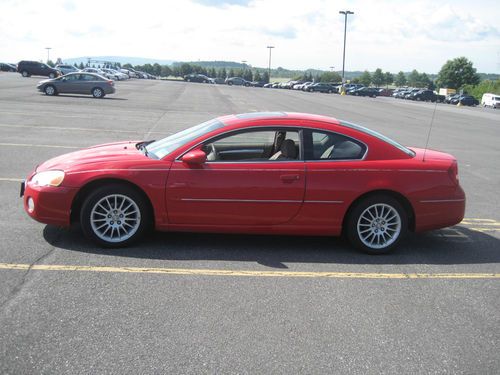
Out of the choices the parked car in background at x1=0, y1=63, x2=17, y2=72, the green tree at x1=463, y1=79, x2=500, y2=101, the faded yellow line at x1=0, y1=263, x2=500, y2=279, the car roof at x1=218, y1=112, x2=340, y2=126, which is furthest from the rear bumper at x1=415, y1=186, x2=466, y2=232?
the green tree at x1=463, y1=79, x2=500, y2=101

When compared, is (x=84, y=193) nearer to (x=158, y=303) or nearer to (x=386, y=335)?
(x=158, y=303)

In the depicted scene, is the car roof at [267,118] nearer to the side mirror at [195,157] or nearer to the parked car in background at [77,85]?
the side mirror at [195,157]

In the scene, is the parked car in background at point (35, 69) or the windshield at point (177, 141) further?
the parked car in background at point (35, 69)

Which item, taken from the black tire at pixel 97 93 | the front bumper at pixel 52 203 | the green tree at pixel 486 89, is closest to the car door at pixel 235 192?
the front bumper at pixel 52 203

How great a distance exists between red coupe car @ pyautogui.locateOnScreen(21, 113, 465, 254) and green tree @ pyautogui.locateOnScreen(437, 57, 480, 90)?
127 m

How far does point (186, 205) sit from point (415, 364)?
2690 millimetres

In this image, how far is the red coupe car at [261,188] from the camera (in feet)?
16.9

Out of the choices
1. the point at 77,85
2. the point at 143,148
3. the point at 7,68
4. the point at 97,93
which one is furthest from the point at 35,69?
the point at 143,148

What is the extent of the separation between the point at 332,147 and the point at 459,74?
131 m

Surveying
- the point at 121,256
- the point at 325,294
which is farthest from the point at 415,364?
the point at 121,256

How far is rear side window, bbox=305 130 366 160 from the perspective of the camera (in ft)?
17.8

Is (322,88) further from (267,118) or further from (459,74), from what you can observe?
(267,118)

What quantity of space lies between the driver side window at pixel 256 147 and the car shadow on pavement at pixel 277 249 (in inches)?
36.8

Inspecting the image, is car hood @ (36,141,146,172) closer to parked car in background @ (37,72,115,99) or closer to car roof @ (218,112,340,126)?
car roof @ (218,112,340,126)
